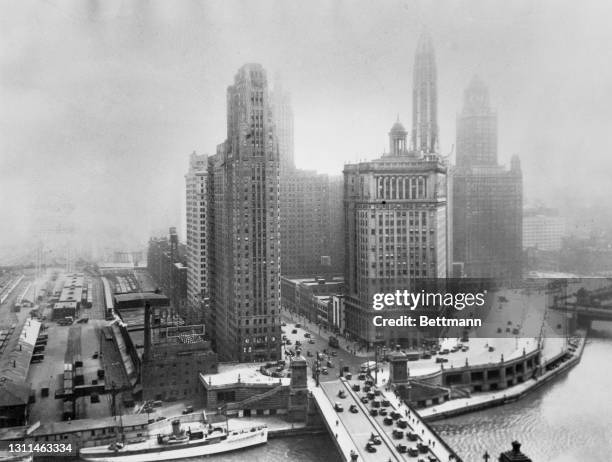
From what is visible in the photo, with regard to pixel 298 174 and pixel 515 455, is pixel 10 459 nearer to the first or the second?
pixel 515 455

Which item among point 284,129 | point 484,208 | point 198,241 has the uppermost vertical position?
point 284,129

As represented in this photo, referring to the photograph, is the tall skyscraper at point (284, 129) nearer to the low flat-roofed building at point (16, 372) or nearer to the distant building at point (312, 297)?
the distant building at point (312, 297)

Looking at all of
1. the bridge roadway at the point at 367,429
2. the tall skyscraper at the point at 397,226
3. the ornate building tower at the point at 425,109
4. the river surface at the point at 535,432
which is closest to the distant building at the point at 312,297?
the tall skyscraper at the point at 397,226

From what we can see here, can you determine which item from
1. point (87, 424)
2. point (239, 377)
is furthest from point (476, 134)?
point (87, 424)

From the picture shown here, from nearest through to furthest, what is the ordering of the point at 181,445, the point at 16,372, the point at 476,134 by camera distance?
the point at 181,445
the point at 16,372
the point at 476,134

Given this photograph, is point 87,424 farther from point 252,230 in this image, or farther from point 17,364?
point 252,230

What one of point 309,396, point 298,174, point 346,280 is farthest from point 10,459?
point 298,174

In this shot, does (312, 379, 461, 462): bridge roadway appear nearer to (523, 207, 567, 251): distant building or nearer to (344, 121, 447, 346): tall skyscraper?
(344, 121, 447, 346): tall skyscraper
